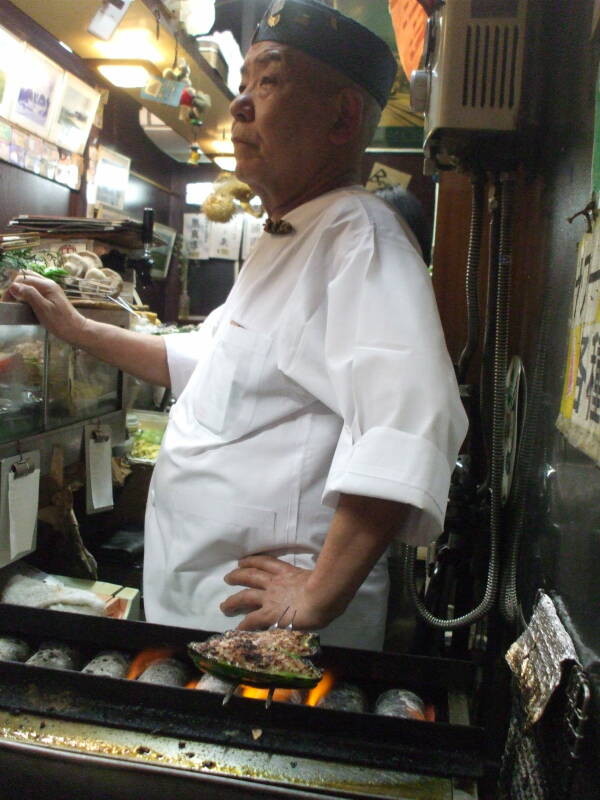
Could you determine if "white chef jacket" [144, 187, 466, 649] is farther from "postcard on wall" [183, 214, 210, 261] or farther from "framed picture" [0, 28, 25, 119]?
"postcard on wall" [183, 214, 210, 261]

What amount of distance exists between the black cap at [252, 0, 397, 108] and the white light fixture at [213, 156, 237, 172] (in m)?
3.94

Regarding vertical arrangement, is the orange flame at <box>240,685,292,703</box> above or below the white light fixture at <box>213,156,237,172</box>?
below

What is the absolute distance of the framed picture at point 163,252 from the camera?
5464mm

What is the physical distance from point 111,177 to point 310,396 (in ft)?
11.1

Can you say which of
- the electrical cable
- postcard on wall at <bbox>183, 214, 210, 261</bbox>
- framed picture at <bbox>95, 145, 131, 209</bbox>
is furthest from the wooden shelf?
the electrical cable

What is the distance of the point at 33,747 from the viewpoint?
852 millimetres

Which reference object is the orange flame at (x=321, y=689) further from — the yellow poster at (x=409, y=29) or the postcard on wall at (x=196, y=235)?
the postcard on wall at (x=196, y=235)

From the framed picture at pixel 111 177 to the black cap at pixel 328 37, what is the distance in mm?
2695

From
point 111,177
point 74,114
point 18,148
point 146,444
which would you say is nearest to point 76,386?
point 146,444

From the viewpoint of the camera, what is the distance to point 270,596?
4.18 ft

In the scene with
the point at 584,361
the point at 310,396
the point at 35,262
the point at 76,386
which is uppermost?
the point at 35,262

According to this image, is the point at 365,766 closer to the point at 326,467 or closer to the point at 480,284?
the point at 326,467

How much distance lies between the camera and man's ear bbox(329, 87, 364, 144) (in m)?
1.57

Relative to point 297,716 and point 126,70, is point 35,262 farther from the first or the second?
point 126,70
